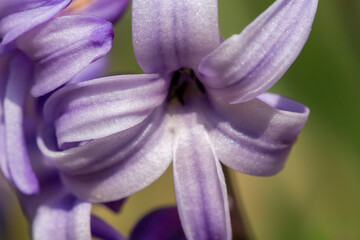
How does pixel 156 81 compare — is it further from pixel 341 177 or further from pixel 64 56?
pixel 341 177

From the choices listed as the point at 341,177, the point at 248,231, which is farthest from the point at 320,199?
the point at 248,231

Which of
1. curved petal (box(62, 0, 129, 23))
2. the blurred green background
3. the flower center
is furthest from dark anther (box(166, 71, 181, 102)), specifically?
the blurred green background

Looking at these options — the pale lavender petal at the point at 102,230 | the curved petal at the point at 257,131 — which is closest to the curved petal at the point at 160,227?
the pale lavender petal at the point at 102,230

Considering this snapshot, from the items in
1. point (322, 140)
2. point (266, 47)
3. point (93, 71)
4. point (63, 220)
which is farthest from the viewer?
point (322, 140)

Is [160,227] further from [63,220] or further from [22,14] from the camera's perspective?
[22,14]

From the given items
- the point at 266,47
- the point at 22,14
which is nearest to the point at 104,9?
the point at 22,14

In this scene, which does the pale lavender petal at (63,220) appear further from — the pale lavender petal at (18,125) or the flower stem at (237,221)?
the flower stem at (237,221)
